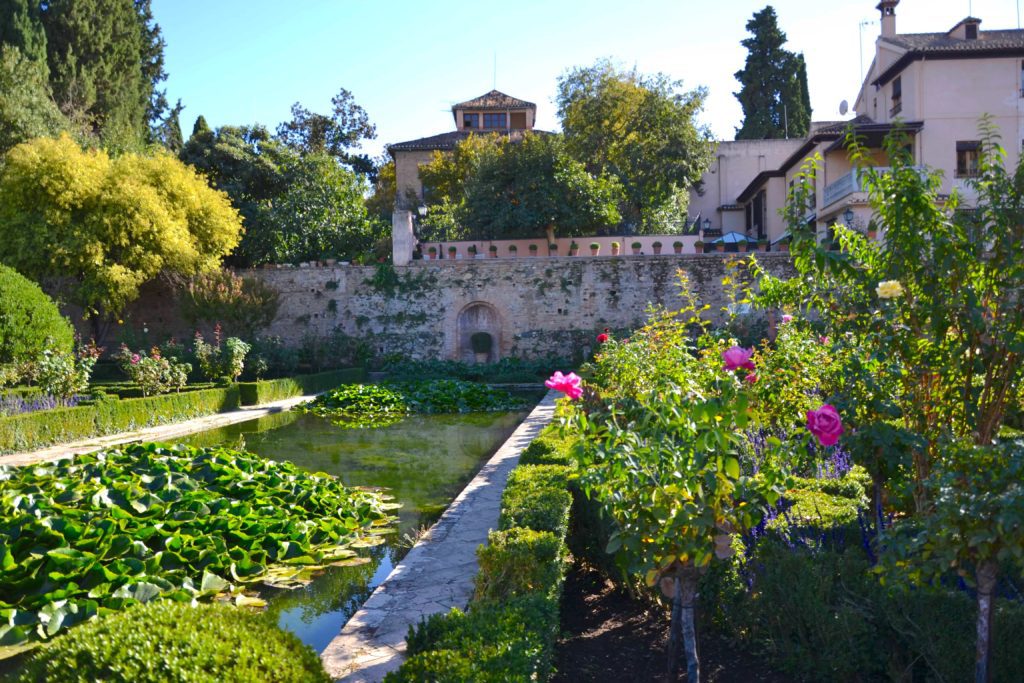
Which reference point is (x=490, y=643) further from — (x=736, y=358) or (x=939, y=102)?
(x=939, y=102)

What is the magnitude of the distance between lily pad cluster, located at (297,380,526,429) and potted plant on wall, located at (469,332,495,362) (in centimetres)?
602

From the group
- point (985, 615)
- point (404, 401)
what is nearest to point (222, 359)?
point (404, 401)

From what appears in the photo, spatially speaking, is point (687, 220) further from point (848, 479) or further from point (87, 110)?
point (848, 479)

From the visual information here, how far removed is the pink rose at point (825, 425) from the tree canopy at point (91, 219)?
65.2 ft

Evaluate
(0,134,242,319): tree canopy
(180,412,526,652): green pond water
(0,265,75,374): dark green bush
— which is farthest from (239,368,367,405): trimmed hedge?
(0,134,242,319): tree canopy

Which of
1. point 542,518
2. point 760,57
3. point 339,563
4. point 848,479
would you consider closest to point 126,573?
point 339,563

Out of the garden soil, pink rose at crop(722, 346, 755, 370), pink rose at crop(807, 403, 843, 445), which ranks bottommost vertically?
the garden soil

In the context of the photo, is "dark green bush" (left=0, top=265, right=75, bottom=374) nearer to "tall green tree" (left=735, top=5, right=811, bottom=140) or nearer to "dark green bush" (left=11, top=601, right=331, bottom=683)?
"dark green bush" (left=11, top=601, right=331, bottom=683)

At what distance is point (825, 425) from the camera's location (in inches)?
120

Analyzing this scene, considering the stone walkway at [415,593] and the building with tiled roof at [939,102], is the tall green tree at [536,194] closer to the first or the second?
the building with tiled roof at [939,102]

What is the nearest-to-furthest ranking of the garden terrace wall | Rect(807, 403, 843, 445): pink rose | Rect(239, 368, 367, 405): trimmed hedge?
Rect(807, 403, 843, 445): pink rose
Rect(239, 368, 367, 405): trimmed hedge
the garden terrace wall

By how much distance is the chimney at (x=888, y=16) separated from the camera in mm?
23438

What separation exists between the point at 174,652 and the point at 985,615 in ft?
8.54

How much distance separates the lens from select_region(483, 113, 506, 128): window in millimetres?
35406
